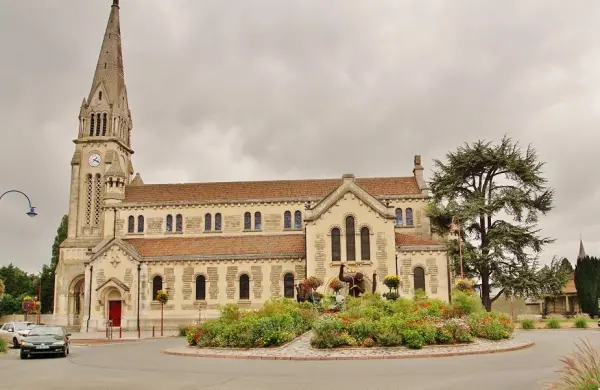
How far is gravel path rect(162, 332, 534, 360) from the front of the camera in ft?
71.4

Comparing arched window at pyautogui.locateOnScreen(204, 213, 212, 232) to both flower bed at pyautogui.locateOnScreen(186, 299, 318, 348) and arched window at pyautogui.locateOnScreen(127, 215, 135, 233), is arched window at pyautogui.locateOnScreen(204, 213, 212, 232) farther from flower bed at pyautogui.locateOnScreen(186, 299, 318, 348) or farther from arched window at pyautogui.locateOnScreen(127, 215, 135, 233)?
flower bed at pyautogui.locateOnScreen(186, 299, 318, 348)

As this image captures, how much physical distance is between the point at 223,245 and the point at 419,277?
56.7 feet

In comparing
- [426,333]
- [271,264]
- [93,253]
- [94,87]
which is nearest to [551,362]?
[426,333]

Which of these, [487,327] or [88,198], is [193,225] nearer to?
[88,198]

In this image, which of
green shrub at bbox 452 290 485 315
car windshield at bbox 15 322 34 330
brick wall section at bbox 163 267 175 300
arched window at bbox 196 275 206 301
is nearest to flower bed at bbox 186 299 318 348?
green shrub at bbox 452 290 485 315

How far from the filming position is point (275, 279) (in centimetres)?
4784

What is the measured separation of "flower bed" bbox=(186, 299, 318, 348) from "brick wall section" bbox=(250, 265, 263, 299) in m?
17.6

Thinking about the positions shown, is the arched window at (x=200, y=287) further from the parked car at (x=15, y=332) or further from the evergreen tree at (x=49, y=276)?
the evergreen tree at (x=49, y=276)

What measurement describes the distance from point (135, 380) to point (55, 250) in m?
68.0

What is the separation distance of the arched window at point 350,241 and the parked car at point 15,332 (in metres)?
23.1

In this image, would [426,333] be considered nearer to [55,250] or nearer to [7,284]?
[55,250]

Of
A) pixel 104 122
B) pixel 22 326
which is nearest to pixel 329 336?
pixel 22 326

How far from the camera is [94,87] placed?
58.1 m

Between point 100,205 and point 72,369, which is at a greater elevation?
point 100,205
